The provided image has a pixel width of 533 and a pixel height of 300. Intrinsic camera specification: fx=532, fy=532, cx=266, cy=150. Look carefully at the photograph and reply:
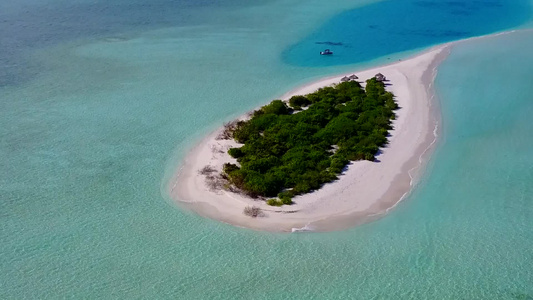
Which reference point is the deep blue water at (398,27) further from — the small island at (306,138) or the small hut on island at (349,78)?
the small island at (306,138)

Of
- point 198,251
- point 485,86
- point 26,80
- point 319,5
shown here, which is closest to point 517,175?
point 485,86

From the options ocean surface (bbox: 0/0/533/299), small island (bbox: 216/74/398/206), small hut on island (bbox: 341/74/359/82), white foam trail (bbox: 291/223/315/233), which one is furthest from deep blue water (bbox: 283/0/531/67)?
→ white foam trail (bbox: 291/223/315/233)

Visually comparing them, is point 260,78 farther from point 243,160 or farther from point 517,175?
point 517,175

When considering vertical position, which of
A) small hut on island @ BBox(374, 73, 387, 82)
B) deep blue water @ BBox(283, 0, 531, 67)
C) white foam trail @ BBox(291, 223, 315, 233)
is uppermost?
deep blue water @ BBox(283, 0, 531, 67)

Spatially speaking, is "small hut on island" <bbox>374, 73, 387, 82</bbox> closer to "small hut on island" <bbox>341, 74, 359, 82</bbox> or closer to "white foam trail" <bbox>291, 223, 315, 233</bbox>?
"small hut on island" <bbox>341, 74, 359, 82</bbox>

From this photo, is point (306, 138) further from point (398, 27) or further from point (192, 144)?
point (398, 27)

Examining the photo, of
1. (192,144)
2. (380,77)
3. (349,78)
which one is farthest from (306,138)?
(380,77)

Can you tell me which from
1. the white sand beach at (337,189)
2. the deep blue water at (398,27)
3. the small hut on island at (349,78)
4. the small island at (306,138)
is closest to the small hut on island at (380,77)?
the small island at (306,138)
